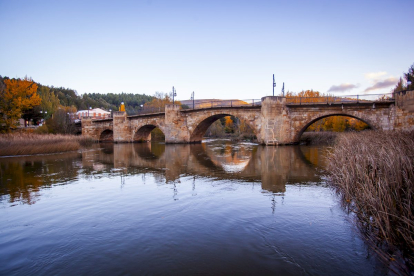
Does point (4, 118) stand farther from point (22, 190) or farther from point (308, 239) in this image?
point (308, 239)

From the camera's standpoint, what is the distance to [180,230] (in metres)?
5.63

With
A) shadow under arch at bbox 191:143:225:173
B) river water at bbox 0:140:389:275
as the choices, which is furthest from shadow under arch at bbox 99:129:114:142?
river water at bbox 0:140:389:275

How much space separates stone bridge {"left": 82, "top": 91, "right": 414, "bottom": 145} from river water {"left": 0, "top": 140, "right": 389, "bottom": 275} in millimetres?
17867

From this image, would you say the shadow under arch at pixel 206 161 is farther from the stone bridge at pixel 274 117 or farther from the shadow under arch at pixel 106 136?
the shadow under arch at pixel 106 136

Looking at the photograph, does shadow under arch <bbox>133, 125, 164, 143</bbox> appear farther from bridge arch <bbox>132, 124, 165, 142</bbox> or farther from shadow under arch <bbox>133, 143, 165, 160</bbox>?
shadow under arch <bbox>133, 143, 165, 160</bbox>

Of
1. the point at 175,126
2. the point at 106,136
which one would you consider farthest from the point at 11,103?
the point at 175,126

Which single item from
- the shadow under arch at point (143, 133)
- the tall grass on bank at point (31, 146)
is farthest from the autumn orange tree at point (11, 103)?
the shadow under arch at point (143, 133)

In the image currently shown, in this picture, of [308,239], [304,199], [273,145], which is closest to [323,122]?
[273,145]

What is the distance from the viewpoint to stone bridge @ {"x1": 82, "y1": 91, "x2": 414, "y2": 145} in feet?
76.5

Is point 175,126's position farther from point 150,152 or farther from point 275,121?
point 275,121

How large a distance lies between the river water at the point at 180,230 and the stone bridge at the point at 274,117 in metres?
17.9

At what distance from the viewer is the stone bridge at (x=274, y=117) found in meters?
23.3

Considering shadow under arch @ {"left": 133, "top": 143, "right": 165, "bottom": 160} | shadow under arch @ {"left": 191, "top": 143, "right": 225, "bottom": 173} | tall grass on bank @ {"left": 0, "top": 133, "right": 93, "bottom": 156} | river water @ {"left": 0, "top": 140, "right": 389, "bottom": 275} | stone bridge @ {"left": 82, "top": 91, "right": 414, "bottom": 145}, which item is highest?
stone bridge @ {"left": 82, "top": 91, "right": 414, "bottom": 145}

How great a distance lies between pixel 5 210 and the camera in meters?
7.17
